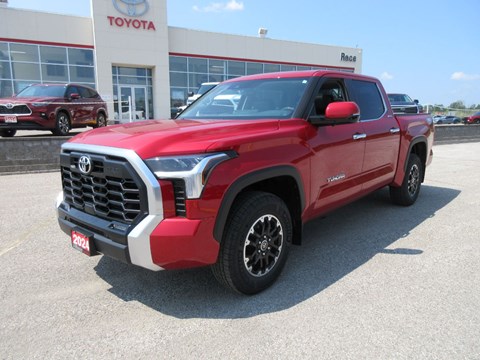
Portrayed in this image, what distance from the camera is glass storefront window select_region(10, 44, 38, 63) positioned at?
22.6 metres

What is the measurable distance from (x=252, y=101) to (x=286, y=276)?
1.80 meters

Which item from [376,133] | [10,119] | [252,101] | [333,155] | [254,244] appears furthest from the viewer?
[10,119]

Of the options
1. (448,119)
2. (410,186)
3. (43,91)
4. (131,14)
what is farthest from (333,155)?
(448,119)

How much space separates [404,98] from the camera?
18.7 metres

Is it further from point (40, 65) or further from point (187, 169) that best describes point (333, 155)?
point (40, 65)

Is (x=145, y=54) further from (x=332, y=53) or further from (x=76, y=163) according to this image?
(x=76, y=163)

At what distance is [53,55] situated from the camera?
23578 millimetres

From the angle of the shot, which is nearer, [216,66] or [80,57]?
[80,57]

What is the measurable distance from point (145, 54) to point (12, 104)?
1719cm

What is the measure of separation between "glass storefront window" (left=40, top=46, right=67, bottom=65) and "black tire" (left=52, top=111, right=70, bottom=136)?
14.5 meters

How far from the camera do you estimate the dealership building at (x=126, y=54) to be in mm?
22797

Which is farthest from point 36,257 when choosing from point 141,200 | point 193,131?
point 193,131

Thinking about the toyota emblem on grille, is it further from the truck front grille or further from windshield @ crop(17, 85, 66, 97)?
windshield @ crop(17, 85, 66, 97)

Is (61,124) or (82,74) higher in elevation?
(82,74)
